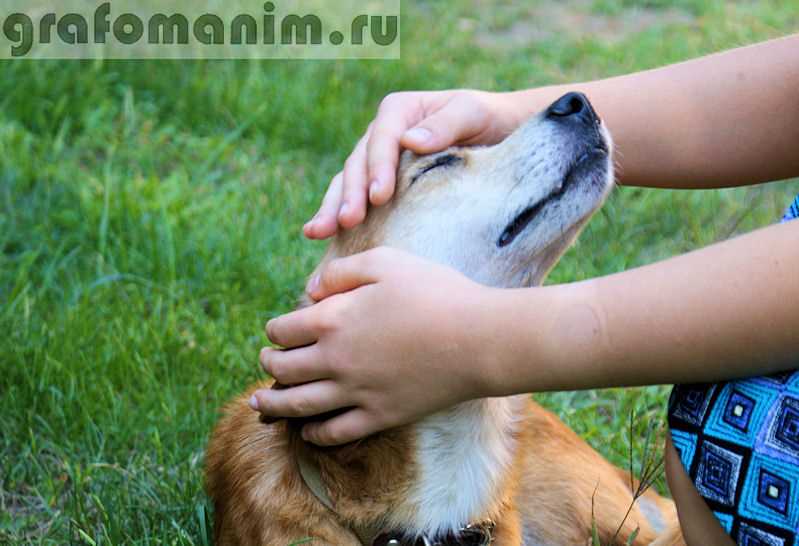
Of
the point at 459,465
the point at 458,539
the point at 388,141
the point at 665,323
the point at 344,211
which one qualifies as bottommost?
the point at 458,539

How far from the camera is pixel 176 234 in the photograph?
3863mm

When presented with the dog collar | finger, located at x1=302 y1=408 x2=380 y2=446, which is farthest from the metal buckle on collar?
finger, located at x1=302 y1=408 x2=380 y2=446

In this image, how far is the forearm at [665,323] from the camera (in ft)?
5.75

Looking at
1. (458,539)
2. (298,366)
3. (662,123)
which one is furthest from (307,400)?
(662,123)

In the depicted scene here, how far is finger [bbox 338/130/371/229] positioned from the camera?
216cm

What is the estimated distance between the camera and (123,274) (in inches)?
144

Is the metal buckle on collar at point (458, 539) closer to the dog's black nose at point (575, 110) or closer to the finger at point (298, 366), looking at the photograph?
the finger at point (298, 366)

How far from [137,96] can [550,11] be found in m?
2.59

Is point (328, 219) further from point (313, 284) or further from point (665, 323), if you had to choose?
point (665, 323)

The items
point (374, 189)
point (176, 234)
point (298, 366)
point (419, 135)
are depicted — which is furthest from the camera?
point (176, 234)

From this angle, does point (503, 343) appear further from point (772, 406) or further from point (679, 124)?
point (679, 124)

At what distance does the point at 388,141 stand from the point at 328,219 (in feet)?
0.65

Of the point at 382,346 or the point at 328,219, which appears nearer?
the point at 382,346

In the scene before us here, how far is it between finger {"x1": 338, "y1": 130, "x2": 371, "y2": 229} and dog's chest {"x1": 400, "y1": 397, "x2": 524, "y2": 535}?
0.42m
